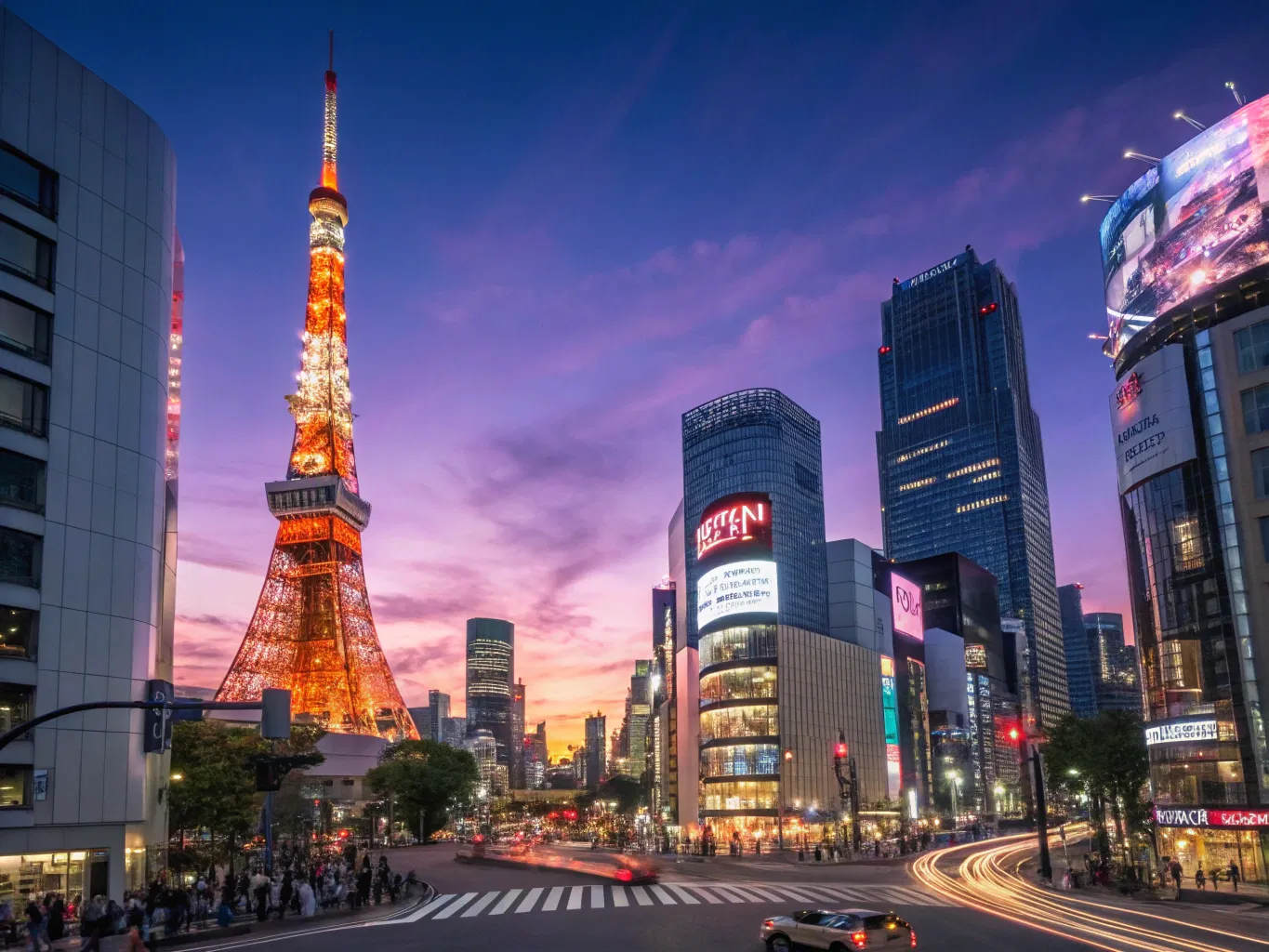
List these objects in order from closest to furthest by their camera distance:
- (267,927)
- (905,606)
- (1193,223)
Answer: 1. (267,927)
2. (1193,223)
3. (905,606)

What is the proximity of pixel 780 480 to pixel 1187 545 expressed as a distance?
4729 inches

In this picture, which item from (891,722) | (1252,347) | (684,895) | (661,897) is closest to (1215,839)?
(1252,347)

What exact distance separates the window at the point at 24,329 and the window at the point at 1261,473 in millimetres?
68757

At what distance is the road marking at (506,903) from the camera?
127 feet

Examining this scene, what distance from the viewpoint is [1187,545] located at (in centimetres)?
7006

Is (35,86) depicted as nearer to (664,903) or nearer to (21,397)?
(21,397)

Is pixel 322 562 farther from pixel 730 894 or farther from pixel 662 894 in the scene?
pixel 730 894

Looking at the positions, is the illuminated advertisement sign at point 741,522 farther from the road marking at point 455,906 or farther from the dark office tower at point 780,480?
the road marking at point 455,906

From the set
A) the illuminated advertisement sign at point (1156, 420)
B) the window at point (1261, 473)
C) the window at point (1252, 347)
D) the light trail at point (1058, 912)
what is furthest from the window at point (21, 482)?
the window at point (1252, 347)

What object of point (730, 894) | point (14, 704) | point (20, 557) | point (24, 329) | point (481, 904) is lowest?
point (730, 894)

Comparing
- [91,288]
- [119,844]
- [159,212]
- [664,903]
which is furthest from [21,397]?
[664,903]

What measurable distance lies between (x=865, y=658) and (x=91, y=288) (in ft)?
412

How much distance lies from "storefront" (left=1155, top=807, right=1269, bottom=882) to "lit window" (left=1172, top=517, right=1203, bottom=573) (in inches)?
630

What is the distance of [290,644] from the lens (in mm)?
119438
